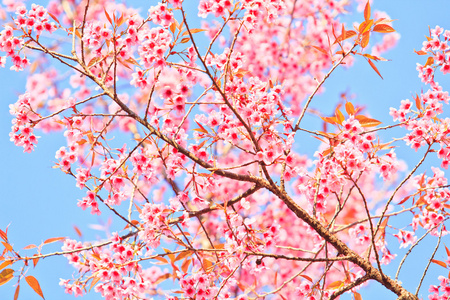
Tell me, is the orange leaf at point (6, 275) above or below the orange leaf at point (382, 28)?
below

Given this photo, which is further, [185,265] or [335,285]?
[335,285]

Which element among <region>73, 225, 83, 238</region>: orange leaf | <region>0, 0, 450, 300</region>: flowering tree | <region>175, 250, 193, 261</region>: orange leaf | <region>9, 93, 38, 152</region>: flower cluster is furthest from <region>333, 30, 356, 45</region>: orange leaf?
<region>73, 225, 83, 238</region>: orange leaf

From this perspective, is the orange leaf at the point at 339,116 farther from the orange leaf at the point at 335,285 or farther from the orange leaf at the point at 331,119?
the orange leaf at the point at 335,285

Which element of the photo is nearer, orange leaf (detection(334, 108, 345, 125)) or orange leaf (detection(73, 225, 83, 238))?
orange leaf (detection(334, 108, 345, 125))

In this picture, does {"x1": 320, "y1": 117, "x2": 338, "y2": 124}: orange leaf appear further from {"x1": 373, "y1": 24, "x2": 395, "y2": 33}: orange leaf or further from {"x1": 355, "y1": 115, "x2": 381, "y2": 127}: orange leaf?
{"x1": 373, "y1": 24, "x2": 395, "y2": 33}: orange leaf

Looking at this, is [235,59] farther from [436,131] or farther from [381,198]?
[381,198]

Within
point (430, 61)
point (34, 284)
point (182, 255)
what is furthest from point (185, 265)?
point (430, 61)

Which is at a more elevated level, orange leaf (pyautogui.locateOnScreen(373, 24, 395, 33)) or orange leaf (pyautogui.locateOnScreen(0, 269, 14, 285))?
orange leaf (pyautogui.locateOnScreen(373, 24, 395, 33))

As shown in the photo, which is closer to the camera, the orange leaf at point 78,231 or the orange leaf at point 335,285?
the orange leaf at point 335,285

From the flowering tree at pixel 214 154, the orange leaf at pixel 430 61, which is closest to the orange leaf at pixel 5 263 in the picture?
the flowering tree at pixel 214 154

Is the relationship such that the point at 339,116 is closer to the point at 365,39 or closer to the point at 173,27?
the point at 365,39

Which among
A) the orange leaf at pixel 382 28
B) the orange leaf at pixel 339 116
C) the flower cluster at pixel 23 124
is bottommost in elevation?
the flower cluster at pixel 23 124

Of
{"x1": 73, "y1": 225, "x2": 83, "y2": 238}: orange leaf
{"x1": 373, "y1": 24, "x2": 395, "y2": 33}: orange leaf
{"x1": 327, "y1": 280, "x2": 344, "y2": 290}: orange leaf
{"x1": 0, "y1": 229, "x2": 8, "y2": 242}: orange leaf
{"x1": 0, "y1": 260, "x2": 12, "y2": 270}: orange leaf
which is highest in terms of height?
{"x1": 373, "y1": 24, "x2": 395, "y2": 33}: orange leaf

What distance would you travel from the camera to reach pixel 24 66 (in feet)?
10.2
